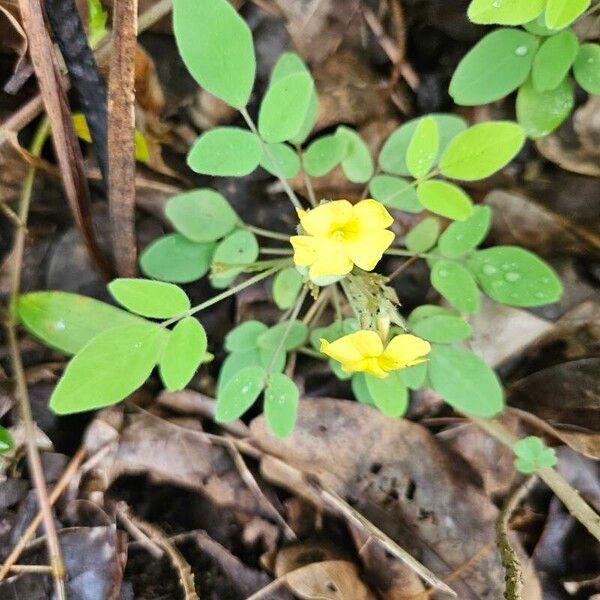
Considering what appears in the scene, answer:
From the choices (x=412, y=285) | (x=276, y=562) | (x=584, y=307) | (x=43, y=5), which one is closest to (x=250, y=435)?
(x=276, y=562)

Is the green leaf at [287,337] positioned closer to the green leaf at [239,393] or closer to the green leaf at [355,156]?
the green leaf at [239,393]

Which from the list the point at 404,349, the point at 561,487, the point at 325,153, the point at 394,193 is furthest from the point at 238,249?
the point at 561,487

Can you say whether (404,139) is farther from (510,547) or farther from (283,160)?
(510,547)

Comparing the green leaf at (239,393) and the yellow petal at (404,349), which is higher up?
the yellow petal at (404,349)

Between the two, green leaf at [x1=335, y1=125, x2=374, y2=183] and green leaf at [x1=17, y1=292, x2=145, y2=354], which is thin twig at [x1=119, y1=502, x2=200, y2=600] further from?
green leaf at [x1=335, y1=125, x2=374, y2=183]

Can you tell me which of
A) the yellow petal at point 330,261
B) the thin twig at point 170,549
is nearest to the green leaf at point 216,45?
the yellow petal at point 330,261

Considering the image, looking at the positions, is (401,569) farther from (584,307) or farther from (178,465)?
(584,307)

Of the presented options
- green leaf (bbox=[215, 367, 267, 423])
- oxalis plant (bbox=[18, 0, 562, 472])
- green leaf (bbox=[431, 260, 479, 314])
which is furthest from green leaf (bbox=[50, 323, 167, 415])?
green leaf (bbox=[431, 260, 479, 314])
